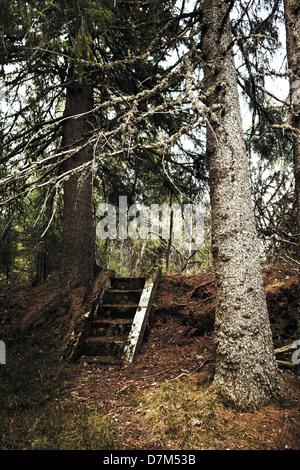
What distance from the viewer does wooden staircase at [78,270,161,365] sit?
4.95 metres

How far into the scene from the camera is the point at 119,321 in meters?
5.51

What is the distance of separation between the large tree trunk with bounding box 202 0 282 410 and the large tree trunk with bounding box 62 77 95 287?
287cm

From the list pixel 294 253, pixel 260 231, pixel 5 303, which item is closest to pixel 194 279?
pixel 294 253

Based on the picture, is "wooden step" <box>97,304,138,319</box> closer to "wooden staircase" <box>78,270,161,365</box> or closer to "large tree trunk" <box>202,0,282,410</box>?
"wooden staircase" <box>78,270,161,365</box>

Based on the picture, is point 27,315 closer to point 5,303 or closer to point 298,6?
point 5,303

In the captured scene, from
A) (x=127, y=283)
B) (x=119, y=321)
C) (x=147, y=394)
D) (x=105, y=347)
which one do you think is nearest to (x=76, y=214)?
(x=127, y=283)

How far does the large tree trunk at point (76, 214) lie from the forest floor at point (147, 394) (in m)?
0.78

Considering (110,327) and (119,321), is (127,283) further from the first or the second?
(110,327)

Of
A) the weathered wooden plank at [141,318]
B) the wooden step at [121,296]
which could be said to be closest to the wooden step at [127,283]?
the weathered wooden plank at [141,318]

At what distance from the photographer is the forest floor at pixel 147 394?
2934 mm

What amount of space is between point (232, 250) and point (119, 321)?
9.12 ft

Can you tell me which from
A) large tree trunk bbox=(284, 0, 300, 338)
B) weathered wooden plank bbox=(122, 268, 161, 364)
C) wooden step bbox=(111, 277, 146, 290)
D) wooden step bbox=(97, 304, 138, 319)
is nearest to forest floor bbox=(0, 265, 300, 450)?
weathered wooden plank bbox=(122, 268, 161, 364)
